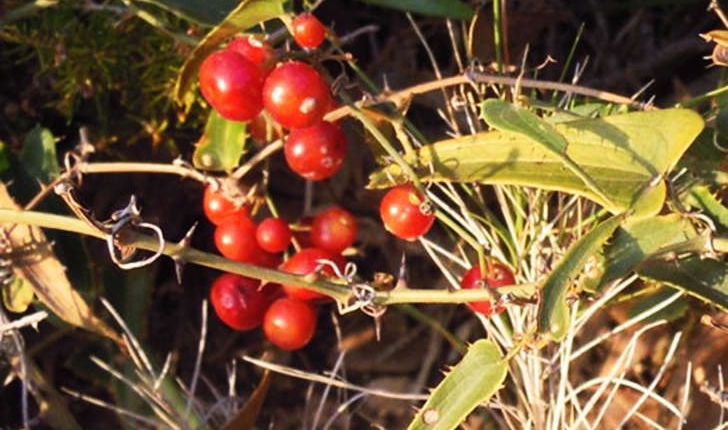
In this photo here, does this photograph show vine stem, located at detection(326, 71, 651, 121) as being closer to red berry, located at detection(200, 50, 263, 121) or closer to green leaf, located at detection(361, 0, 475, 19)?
red berry, located at detection(200, 50, 263, 121)

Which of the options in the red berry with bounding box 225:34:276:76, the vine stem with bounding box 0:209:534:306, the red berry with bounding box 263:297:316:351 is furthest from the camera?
the red berry with bounding box 263:297:316:351

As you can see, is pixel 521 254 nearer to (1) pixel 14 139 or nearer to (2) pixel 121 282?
(2) pixel 121 282

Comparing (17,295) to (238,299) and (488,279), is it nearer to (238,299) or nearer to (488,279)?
(238,299)

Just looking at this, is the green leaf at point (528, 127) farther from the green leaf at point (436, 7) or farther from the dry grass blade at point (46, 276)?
the dry grass blade at point (46, 276)

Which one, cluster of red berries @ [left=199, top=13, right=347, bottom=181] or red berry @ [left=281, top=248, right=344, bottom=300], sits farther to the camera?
red berry @ [left=281, top=248, right=344, bottom=300]

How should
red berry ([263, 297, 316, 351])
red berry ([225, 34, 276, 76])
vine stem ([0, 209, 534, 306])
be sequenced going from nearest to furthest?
1. vine stem ([0, 209, 534, 306])
2. red berry ([225, 34, 276, 76])
3. red berry ([263, 297, 316, 351])

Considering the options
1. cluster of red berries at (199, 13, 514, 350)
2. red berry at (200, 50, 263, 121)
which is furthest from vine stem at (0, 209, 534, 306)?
red berry at (200, 50, 263, 121)

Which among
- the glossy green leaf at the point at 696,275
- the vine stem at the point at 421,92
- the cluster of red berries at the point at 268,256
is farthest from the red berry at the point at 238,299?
the glossy green leaf at the point at 696,275

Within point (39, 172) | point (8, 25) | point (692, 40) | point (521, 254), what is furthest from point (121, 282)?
point (692, 40)
